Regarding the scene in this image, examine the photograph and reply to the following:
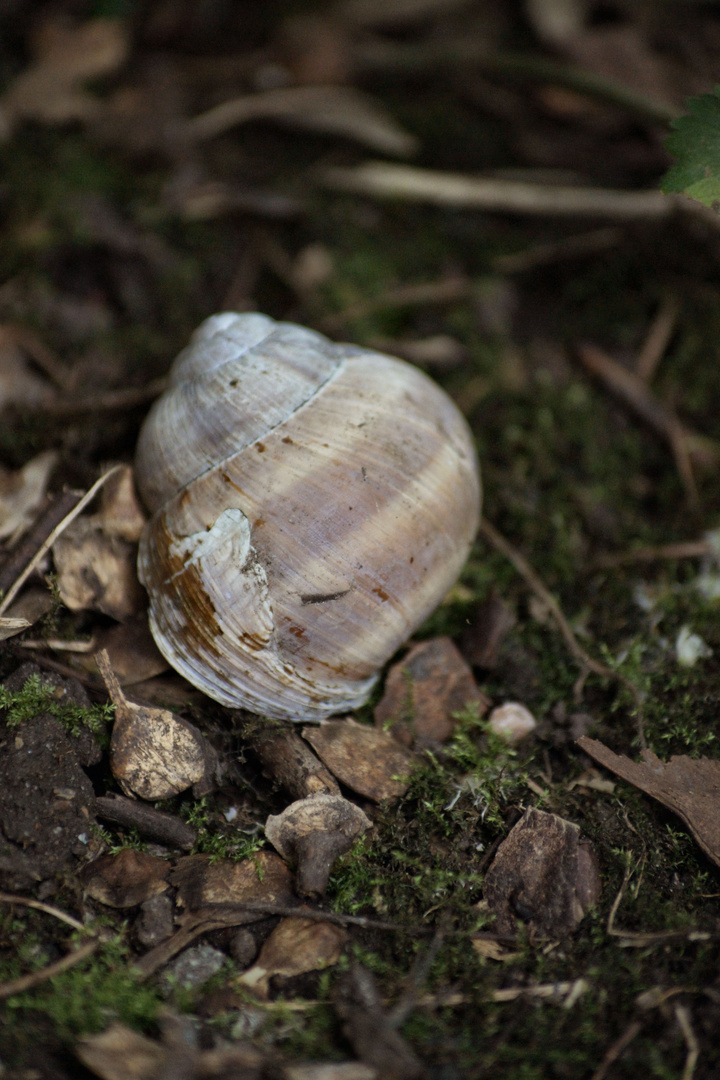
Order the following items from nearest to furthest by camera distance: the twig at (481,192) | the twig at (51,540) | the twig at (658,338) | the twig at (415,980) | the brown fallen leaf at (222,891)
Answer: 1. the twig at (415,980)
2. the brown fallen leaf at (222,891)
3. the twig at (51,540)
4. the twig at (658,338)
5. the twig at (481,192)

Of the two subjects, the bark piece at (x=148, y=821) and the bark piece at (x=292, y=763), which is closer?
the bark piece at (x=148, y=821)

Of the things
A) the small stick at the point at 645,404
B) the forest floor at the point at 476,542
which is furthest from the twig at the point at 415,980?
the small stick at the point at 645,404

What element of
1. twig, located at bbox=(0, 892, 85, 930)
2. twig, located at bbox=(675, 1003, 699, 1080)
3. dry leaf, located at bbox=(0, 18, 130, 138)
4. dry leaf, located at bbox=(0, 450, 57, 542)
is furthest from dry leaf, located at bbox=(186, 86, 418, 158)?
twig, located at bbox=(675, 1003, 699, 1080)

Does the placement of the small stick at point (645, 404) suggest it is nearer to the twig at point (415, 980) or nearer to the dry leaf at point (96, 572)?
the twig at point (415, 980)

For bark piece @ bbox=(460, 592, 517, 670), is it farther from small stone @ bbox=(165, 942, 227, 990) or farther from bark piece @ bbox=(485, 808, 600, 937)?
small stone @ bbox=(165, 942, 227, 990)

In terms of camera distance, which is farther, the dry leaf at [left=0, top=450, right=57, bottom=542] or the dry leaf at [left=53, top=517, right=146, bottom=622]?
the dry leaf at [left=0, top=450, right=57, bottom=542]

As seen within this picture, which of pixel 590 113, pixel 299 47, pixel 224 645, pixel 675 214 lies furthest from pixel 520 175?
pixel 224 645

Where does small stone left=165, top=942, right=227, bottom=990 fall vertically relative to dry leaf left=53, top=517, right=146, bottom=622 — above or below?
below
